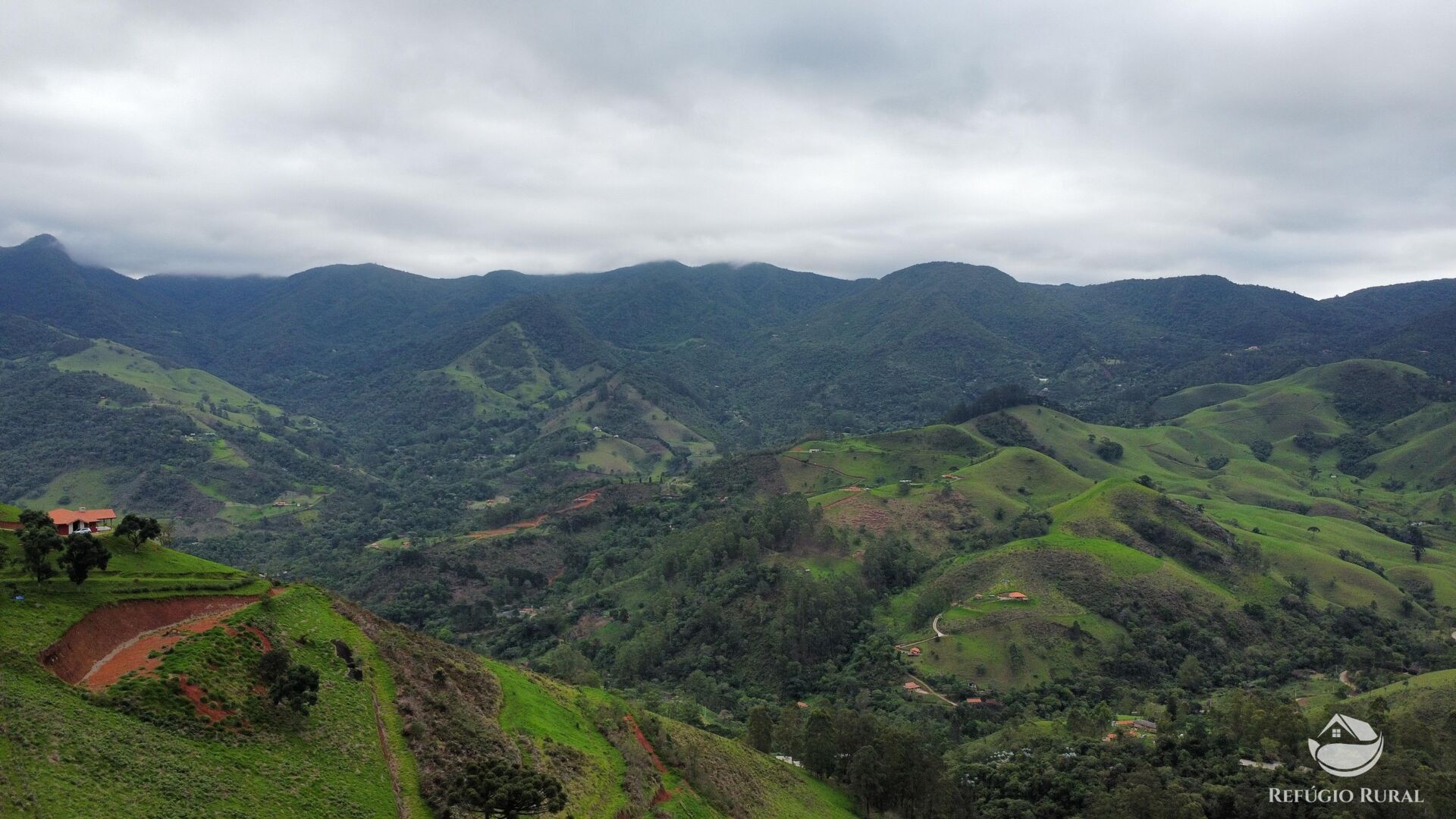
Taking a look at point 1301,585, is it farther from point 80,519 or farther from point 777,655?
point 80,519

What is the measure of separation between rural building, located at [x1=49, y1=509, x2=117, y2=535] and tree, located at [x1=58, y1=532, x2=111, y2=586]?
1132 centimetres

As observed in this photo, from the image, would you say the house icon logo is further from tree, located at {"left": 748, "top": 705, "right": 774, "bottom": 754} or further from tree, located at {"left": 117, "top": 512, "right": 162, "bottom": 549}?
tree, located at {"left": 117, "top": 512, "right": 162, "bottom": 549}

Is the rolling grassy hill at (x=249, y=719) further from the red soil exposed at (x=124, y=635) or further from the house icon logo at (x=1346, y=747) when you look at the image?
the house icon logo at (x=1346, y=747)

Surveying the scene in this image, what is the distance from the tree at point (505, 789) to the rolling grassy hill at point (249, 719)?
229 inches

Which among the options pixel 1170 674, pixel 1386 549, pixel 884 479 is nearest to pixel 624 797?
pixel 1170 674

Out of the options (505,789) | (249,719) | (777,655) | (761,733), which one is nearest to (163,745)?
(249,719)

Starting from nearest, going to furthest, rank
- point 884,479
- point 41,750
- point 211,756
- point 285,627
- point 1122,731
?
point 41,750 < point 211,756 < point 285,627 < point 1122,731 < point 884,479

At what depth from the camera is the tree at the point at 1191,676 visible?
10388cm

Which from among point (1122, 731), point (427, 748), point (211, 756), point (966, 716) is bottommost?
point (966, 716)

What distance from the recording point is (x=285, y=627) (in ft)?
150

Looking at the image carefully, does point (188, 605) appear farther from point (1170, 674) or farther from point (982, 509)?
point (982, 509)

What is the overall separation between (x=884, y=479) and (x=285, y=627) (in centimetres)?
15527

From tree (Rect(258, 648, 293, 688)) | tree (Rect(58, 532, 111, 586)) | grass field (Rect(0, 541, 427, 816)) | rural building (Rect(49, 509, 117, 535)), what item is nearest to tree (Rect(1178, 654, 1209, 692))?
grass field (Rect(0, 541, 427, 816))

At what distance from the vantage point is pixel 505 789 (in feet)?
108
